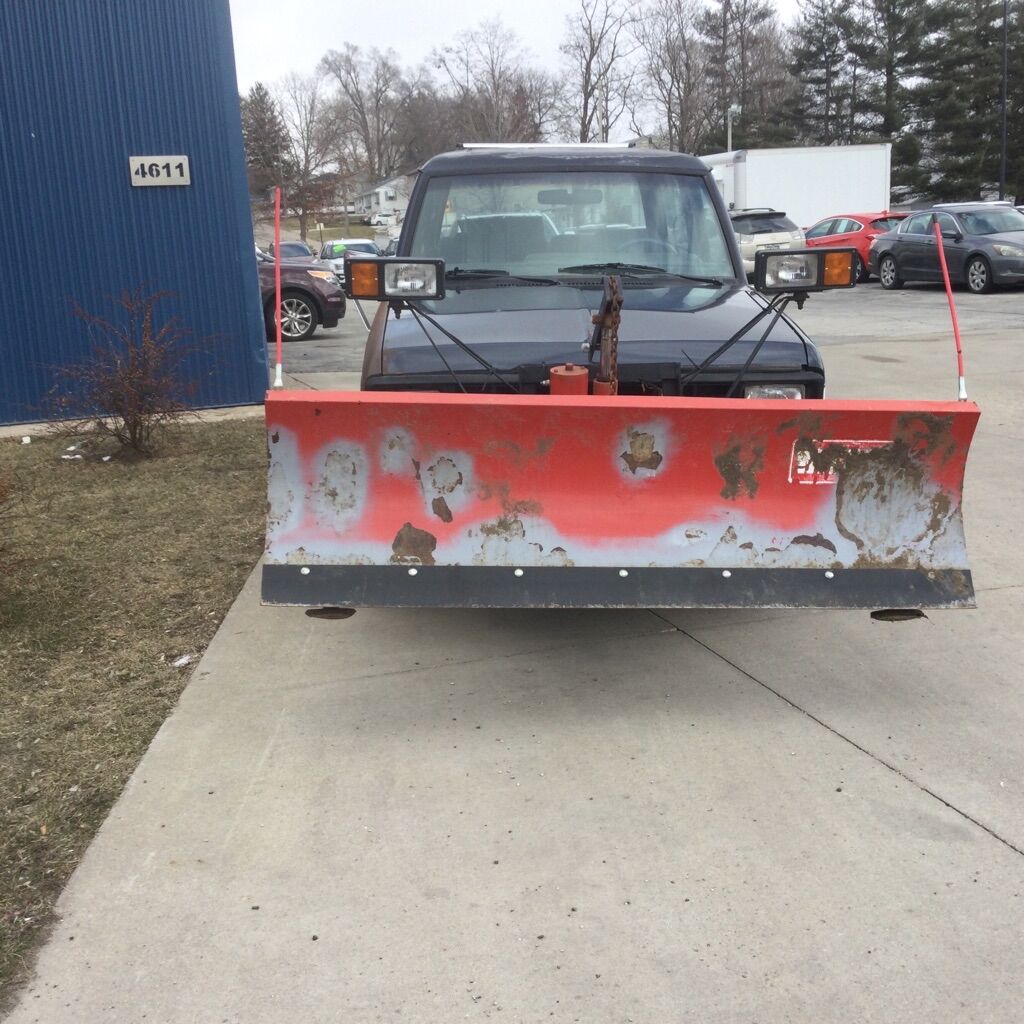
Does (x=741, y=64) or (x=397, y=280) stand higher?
(x=741, y=64)

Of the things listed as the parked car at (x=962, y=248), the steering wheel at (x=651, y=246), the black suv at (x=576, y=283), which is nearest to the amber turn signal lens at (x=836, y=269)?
the black suv at (x=576, y=283)

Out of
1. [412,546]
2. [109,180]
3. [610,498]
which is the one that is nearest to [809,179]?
[109,180]

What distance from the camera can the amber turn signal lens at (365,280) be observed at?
4.14 meters

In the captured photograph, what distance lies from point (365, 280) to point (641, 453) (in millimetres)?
1233

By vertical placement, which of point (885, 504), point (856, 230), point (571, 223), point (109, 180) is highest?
point (109, 180)

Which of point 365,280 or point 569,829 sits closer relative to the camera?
point 569,829

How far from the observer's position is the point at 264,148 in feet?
184

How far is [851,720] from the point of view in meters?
3.93

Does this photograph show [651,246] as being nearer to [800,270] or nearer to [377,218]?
[800,270]

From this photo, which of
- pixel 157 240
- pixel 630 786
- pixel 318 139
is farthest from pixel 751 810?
pixel 318 139

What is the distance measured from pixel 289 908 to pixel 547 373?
2117 mm

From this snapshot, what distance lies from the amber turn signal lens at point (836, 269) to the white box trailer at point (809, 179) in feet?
97.7

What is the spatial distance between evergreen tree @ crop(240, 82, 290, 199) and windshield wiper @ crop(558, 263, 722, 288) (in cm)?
5252

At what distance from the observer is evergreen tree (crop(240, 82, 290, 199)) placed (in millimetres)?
56112
